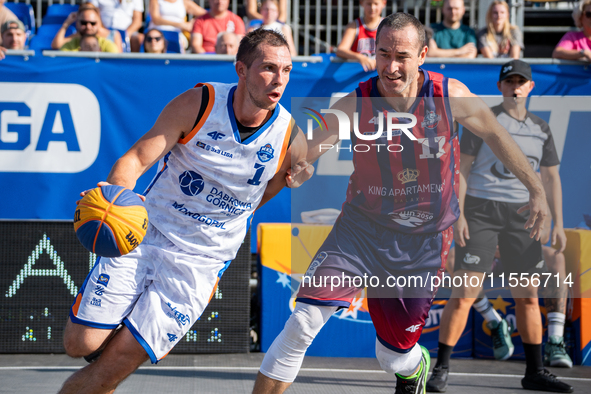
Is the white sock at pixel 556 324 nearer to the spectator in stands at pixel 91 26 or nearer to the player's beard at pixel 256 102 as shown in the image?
the player's beard at pixel 256 102

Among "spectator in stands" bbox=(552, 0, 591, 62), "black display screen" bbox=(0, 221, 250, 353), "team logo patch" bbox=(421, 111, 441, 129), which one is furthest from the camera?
"spectator in stands" bbox=(552, 0, 591, 62)

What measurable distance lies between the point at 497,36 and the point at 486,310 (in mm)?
3288

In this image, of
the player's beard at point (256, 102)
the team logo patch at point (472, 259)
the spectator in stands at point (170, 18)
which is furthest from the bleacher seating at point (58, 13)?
the team logo patch at point (472, 259)

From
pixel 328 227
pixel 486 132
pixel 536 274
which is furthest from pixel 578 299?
pixel 486 132

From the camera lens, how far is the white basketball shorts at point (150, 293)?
9.81 ft

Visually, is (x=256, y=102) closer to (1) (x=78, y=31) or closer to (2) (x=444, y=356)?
(2) (x=444, y=356)

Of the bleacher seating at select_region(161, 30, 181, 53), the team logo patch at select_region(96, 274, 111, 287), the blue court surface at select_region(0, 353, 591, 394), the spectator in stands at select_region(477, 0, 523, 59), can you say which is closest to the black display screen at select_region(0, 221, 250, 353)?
the blue court surface at select_region(0, 353, 591, 394)

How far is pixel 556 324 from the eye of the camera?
17.8 ft

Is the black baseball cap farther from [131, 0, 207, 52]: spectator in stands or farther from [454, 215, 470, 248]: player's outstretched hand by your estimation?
[131, 0, 207, 52]: spectator in stands

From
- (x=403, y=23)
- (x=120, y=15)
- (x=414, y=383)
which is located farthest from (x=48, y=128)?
(x=414, y=383)

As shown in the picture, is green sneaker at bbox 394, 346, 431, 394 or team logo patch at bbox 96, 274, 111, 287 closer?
team logo patch at bbox 96, 274, 111, 287

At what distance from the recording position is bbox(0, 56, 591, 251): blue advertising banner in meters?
5.79

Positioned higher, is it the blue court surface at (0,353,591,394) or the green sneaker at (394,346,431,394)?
the green sneaker at (394,346,431,394)

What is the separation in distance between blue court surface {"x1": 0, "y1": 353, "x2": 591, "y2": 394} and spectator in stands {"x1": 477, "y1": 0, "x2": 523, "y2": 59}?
343 centimetres
